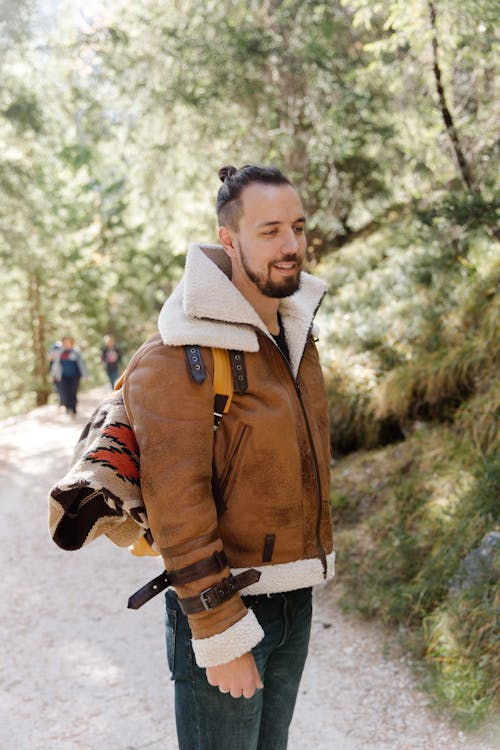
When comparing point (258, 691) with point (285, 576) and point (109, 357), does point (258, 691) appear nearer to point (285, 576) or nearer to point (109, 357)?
point (285, 576)

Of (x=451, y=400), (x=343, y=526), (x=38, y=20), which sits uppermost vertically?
(x=38, y=20)

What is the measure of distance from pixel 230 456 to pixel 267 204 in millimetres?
743

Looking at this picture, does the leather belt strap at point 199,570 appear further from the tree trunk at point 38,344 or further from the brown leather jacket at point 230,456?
the tree trunk at point 38,344

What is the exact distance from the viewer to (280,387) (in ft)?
6.75

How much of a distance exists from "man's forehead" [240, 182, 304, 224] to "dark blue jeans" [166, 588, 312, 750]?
1128 millimetres

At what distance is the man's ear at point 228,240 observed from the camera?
2100 mm

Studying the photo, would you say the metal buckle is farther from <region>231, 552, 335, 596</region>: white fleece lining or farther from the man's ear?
the man's ear

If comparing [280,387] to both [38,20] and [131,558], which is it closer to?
[131,558]

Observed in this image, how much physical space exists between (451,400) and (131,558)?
12.0 ft

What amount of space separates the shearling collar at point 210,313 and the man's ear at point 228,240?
62 mm

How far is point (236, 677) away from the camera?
1852 mm

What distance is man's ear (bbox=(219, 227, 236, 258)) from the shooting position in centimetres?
210

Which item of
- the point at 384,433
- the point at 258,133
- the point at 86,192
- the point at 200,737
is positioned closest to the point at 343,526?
the point at 384,433

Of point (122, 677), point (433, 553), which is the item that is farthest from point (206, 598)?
point (433, 553)
